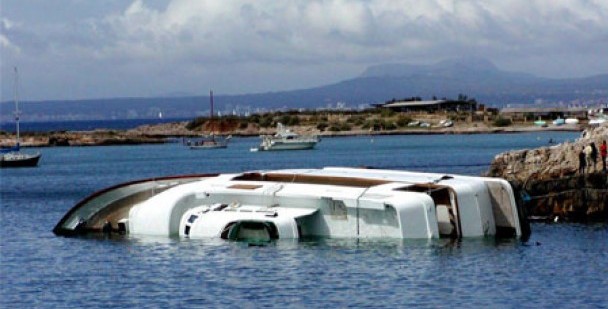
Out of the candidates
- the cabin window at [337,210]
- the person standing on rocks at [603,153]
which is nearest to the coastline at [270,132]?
the person standing on rocks at [603,153]

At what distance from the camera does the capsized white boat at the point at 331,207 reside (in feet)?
127

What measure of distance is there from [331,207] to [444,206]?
3312mm

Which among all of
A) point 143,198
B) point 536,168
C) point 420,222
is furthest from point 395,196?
point 536,168

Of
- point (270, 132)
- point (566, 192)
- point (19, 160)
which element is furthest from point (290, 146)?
point (566, 192)

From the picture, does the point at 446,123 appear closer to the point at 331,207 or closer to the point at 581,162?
the point at 581,162

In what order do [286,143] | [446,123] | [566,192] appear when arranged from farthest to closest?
[446,123] < [286,143] < [566,192]

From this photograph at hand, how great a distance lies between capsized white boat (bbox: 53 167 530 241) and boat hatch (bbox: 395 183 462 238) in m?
0.03

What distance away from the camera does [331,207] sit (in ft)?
131

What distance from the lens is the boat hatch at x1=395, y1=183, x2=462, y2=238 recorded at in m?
39.1

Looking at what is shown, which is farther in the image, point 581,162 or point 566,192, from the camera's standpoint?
point 581,162

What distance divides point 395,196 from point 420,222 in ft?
3.33

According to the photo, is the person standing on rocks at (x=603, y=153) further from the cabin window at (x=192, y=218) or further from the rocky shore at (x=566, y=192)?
the cabin window at (x=192, y=218)

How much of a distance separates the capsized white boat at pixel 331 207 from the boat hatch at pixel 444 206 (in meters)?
0.03

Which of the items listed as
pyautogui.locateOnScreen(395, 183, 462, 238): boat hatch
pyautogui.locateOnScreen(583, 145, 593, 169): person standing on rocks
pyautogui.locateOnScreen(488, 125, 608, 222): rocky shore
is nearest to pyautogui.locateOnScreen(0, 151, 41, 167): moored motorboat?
pyautogui.locateOnScreen(488, 125, 608, 222): rocky shore
